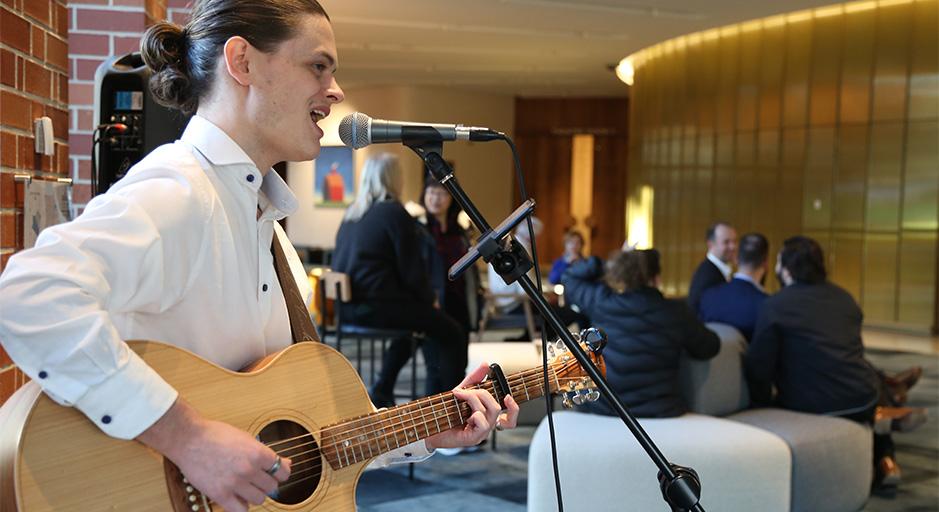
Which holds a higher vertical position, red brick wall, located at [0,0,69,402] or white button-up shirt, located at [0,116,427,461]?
red brick wall, located at [0,0,69,402]

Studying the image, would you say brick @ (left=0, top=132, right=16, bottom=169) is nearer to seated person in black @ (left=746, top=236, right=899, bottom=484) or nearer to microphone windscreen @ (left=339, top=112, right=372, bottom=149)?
microphone windscreen @ (left=339, top=112, right=372, bottom=149)

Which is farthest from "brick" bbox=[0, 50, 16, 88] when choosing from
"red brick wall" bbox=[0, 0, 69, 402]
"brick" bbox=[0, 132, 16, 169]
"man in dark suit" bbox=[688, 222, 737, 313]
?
"man in dark suit" bbox=[688, 222, 737, 313]

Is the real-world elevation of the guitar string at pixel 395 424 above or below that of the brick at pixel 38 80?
below

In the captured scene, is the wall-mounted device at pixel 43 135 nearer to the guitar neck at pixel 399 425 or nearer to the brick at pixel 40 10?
the brick at pixel 40 10

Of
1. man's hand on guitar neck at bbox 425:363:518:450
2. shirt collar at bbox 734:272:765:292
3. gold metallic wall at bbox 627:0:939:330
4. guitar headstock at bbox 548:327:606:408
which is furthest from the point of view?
gold metallic wall at bbox 627:0:939:330

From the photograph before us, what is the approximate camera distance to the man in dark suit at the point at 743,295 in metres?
4.78

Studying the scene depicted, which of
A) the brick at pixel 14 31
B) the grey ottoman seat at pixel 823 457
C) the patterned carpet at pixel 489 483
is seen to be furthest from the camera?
the patterned carpet at pixel 489 483

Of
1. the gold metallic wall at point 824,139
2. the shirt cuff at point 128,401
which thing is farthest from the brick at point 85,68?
the gold metallic wall at point 824,139

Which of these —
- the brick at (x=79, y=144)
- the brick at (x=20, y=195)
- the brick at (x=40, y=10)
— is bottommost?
the brick at (x=20, y=195)

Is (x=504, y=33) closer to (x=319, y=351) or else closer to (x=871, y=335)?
(x=871, y=335)

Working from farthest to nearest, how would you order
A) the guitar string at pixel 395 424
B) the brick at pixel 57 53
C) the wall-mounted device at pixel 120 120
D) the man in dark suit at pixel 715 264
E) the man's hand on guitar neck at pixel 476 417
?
the man in dark suit at pixel 715 264, the wall-mounted device at pixel 120 120, the brick at pixel 57 53, the man's hand on guitar neck at pixel 476 417, the guitar string at pixel 395 424

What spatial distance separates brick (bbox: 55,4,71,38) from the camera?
239 centimetres

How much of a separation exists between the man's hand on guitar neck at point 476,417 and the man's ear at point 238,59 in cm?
71

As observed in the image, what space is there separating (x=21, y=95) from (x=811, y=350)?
348 centimetres
